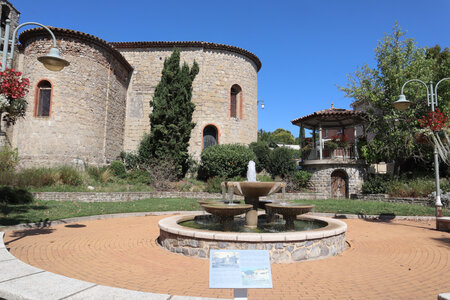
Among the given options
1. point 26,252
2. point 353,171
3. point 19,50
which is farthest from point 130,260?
point 19,50

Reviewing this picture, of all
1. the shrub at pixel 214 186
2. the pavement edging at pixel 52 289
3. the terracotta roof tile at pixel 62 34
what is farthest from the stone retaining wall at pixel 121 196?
the pavement edging at pixel 52 289

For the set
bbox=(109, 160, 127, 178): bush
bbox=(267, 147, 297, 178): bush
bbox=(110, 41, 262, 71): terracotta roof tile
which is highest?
bbox=(110, 41, 262, 71): terracotta roof tile

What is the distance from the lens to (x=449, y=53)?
20.2m

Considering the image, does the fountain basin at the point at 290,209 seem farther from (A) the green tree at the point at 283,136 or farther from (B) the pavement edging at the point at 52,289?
(A) the green tree at the point at 283,136

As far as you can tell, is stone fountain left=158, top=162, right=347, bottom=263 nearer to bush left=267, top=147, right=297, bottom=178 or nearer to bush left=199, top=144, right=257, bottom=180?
bush left=199, top=144, right=257, bottom=180

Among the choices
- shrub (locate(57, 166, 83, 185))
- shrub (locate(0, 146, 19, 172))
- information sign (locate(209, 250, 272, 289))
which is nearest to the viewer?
information sign (locate(209, 250, 272, 289))

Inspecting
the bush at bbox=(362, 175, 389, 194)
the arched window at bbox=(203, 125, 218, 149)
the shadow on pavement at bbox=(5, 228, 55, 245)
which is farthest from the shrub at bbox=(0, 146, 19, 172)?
the bush at bbox=(362, 175, 389, 194)

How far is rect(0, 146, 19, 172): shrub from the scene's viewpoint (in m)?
13.5

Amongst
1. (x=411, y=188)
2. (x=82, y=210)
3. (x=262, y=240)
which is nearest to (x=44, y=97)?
(x=82, y=210)

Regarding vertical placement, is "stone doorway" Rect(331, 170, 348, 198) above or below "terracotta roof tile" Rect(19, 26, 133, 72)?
below

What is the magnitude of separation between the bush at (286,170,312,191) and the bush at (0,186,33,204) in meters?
13.6

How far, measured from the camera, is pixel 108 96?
58.4 ft

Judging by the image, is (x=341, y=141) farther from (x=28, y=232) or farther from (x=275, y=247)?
(x=28, y=232)

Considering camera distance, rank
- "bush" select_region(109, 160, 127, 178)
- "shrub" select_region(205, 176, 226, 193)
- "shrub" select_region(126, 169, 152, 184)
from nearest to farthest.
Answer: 1. "shrub" select_region(205, 176, 226, 193)
2. "shrub" select_region(126, 169, 152, 184)
3. "bush" select_region(109, 160, 127, 178)
